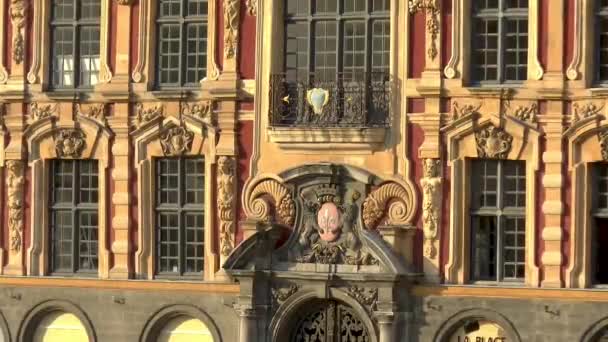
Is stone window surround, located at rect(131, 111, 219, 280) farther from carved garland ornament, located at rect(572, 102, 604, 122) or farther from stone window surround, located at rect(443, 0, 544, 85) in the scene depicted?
carved garland ornament, located at rect(572, 102, 604, 122)

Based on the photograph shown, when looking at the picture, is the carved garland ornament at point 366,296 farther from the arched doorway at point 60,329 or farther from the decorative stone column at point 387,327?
the arched doorway at point 60,329

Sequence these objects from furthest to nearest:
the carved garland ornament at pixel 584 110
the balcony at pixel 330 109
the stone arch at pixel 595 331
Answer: the balcony at pixel 330 109 < the carved garland ornament at pixel 584 110 < the stone arch at pixel 595 331

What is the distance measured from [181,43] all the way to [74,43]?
241cm

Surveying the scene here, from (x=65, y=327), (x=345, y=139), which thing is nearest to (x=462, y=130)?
(x=345, y=139)

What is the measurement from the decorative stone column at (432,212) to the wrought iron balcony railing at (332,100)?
129 centimetres

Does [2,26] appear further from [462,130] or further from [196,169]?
[462,130]

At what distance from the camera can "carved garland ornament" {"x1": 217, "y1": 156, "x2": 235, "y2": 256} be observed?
1842 inches

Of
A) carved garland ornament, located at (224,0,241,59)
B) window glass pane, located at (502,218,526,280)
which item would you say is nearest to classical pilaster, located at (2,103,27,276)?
carved garland ornament, located at (224,0,241,59)

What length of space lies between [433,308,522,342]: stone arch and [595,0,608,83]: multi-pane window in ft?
15.3

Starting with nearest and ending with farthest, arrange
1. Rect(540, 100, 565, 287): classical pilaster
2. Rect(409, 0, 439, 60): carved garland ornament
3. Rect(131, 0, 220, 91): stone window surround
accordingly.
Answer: Rect(540, 100, 565, 287): classical pilaster
Rect(409, 0, 439, 60): carved garland ornament
Rect(131, 0, 220, 91): stone window surround

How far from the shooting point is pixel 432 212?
45.0 metres

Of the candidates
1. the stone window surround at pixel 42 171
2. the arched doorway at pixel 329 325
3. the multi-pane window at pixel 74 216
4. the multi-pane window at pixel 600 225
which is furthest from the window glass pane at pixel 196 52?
the multi-pane window at pixel 600 225

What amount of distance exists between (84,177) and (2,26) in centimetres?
356

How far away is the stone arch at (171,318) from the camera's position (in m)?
47.0
